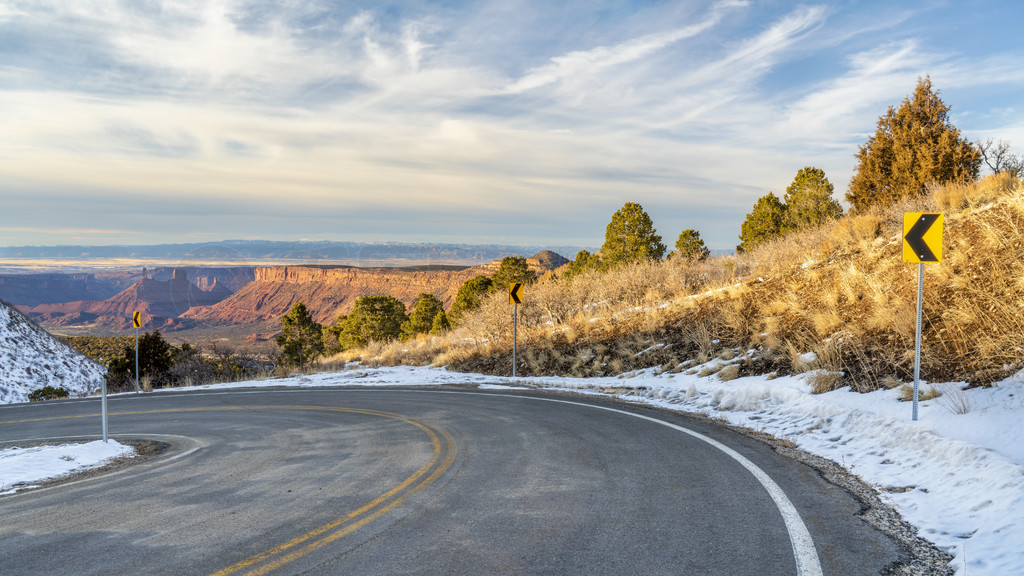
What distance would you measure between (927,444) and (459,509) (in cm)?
524

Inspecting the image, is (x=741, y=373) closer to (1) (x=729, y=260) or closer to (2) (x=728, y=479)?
(2) (x=728, y=479)

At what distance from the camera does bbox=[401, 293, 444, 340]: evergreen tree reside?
5812cm

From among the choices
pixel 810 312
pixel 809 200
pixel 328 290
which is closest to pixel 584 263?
pixel 809 200

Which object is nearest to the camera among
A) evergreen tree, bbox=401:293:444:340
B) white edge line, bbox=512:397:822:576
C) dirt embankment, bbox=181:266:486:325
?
white edge line, bbox=512:397:822:576

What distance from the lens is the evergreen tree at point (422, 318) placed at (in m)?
58.1

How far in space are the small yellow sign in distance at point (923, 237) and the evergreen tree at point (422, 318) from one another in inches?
2011

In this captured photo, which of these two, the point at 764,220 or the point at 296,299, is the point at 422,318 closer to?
the point at 764,220

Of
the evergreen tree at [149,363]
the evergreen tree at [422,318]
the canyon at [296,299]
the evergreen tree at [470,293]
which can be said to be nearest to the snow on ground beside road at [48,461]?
the evergreen tree at [149,363]

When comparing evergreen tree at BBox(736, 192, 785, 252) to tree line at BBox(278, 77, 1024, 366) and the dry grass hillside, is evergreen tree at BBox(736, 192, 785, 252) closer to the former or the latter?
tree line at BBox(278, 77, 1024, 366)

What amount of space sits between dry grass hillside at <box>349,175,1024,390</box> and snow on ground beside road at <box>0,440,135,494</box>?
11597 millimetres

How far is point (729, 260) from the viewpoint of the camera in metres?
25.6

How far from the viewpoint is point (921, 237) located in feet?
25.8

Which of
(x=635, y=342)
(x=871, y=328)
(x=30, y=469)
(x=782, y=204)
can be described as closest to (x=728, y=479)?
(x=871, y=328)

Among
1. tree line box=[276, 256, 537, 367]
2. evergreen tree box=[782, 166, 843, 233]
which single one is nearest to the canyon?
tree line box=[276, 256, 537, 367]
